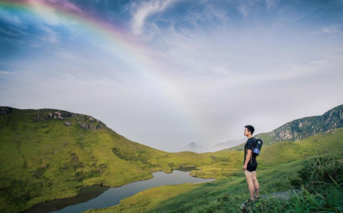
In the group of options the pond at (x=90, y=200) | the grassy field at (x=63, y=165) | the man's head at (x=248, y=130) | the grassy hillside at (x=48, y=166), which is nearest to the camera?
the man's head at (x=248, y=130)

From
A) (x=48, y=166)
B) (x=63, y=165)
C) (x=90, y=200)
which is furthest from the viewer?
(x=63, y=165)

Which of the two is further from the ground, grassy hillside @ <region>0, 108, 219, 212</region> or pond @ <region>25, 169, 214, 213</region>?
grassy hillside @ <region>0, 108, 219, 212</region>

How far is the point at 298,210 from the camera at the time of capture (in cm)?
411

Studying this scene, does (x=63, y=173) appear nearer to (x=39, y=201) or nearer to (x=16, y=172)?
(x=16, y=172)

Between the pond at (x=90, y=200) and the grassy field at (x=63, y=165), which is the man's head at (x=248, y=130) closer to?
the grassy field at (x=63, y=165)

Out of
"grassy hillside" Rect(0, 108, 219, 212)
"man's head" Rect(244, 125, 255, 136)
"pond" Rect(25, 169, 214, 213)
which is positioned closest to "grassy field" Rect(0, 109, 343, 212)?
"grassy hillside" Rect(0, 108, 219, 212)

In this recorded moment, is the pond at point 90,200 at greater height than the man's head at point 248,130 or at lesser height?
lesser

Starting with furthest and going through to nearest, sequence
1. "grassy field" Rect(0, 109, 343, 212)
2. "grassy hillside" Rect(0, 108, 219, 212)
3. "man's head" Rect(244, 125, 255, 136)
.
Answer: "grassy hillside" Rect(0, 108, 219, 212) < "grassy field" Rect(0, 109, 343, 212) < "man's head" Rect(244, 125, 255, 136)

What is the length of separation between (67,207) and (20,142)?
121 m

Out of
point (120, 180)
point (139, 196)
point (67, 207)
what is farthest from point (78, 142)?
point (139, 196)

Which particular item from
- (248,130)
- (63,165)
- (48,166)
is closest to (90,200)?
(63,165)

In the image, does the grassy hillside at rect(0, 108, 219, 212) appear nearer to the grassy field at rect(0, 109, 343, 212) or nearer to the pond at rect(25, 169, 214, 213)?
the grassy field at rect(0, 109, 343, 212)

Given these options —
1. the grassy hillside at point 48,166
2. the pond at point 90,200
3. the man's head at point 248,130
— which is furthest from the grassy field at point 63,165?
the man's head at point 248,130

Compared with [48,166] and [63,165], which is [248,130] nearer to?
[48,166]
